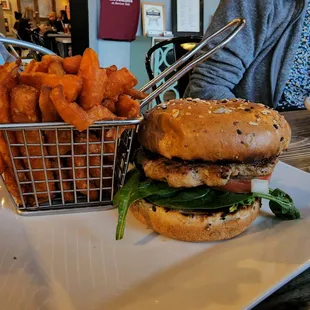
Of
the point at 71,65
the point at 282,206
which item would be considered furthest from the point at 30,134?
the point at 282,206

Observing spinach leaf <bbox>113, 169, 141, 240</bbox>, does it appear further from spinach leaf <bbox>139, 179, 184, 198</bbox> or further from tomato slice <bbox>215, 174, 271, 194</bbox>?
tomato slice <bbox>215, 174, 271, 194</bbox>

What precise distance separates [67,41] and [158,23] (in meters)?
3.47

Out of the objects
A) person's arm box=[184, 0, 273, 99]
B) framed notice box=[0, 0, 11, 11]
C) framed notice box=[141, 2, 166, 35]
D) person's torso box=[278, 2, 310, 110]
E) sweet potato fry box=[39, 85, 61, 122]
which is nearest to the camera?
sweet potato fry box=[39, 85, 61, 122]

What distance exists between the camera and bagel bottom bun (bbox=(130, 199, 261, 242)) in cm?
87

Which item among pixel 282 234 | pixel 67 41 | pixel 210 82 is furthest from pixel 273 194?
pixel 67 41

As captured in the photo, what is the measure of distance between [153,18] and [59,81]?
3.91m

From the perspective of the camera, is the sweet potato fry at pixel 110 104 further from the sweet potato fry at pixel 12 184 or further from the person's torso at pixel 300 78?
the person's torso at pixel 300 78

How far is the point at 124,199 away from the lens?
2.90ft

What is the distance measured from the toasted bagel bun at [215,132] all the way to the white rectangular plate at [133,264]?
0.73 ft

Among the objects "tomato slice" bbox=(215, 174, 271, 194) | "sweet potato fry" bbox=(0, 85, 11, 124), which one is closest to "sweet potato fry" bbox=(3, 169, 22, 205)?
"sweet potato fry" bbox=(0, 85, 11, 124)

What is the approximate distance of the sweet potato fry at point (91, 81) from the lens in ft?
2.61

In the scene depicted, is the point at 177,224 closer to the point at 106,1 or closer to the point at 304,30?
the point at 304,30

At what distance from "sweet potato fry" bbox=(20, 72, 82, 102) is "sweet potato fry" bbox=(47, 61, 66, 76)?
2 cm

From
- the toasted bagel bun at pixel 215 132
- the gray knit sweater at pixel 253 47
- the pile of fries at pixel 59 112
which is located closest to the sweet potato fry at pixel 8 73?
the pile of fries at pixel 59 112
